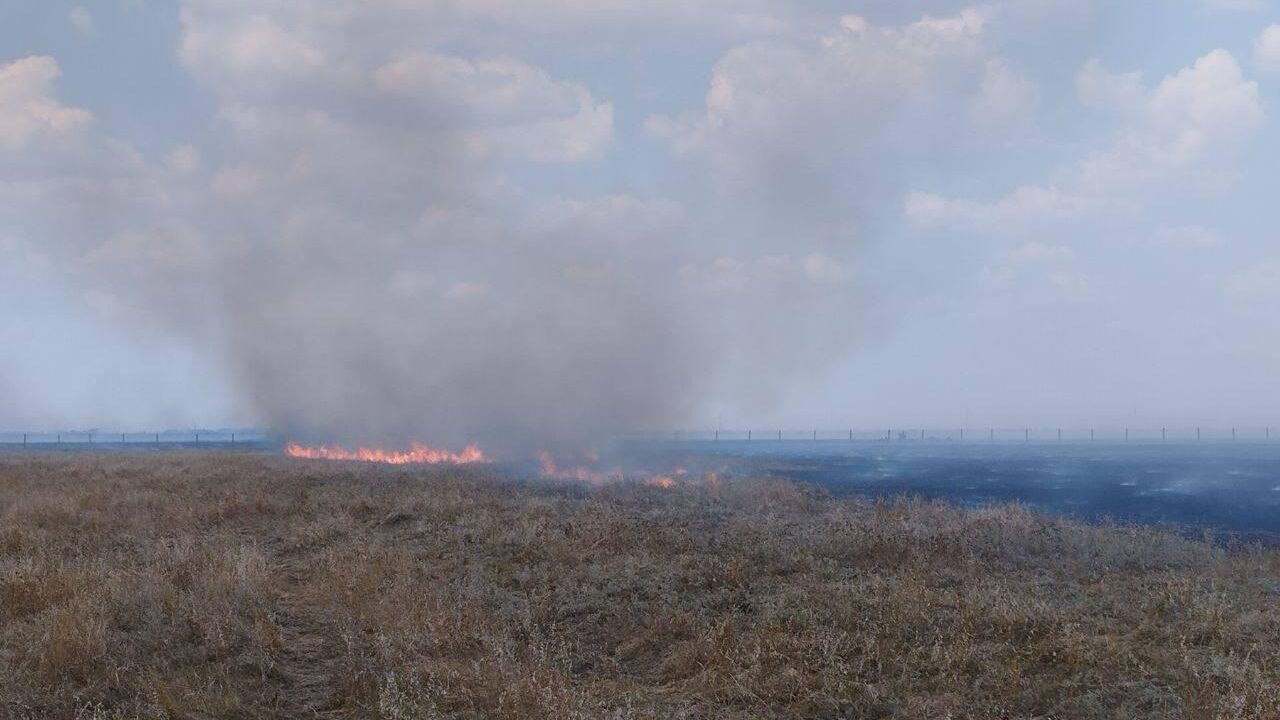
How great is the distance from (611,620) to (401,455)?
139 feet

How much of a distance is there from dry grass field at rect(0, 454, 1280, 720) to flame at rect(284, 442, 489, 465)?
27633 millimetres

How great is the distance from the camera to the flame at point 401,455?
48.1m

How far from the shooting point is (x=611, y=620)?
39.8ft

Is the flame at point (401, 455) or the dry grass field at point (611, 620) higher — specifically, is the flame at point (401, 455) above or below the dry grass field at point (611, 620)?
below

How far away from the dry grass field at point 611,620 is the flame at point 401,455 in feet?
90.7

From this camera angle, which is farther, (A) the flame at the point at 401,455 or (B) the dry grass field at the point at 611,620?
(A) the flame at the point at 401,455

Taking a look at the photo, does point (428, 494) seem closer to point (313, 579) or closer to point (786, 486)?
point (313, 579)

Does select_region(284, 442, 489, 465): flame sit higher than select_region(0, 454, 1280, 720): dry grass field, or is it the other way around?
select_region(0, 454, 1280, 720): dry grass field

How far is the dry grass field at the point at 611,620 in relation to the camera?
8.62 meters

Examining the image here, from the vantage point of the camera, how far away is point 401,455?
51.7 metres

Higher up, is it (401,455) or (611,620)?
(611,620)

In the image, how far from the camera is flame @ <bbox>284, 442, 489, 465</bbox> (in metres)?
48.1

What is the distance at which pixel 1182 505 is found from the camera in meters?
42.7

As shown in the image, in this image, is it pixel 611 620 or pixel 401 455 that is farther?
pixel 401 455
